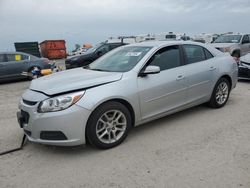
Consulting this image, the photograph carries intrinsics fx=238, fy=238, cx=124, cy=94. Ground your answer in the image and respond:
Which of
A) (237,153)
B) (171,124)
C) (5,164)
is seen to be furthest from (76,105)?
(237,153)

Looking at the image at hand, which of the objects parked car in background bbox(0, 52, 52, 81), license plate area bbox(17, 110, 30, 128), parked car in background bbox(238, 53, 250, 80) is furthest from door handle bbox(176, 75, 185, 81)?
parked car in background bbox(0, 52, 52, 81)

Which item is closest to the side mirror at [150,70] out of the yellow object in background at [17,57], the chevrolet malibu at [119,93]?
the chevrolet malibu at [119,93]

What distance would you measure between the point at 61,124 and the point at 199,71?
2761mm

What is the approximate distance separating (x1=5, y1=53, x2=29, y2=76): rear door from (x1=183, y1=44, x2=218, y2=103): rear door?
791cm

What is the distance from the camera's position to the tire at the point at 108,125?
3234 millimetres

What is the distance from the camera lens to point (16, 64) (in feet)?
33.1

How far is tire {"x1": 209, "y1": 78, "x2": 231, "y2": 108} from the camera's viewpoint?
4910 mm

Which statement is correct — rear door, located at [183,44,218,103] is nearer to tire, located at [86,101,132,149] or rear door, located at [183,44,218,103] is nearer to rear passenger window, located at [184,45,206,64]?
rear passenger window, located at [184,45,206,64]

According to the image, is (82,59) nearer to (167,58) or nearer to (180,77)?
(167,58)

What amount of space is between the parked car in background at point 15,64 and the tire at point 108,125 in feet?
26.1

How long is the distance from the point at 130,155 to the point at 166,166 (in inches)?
21.2

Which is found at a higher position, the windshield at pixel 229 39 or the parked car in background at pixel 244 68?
the windshield at pixel 229 39

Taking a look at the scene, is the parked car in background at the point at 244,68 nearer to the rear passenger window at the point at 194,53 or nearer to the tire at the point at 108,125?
the rear passenger window at the point at 194,53

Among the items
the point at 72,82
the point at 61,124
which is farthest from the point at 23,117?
the point at 72,82
